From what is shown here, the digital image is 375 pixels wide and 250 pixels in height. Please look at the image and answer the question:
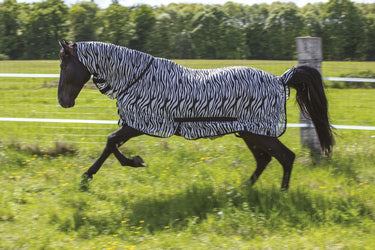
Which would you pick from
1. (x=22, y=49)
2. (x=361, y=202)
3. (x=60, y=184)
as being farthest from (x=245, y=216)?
(x=22, y=49)

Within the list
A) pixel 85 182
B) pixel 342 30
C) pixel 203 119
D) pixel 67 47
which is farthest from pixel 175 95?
pixel 342 30

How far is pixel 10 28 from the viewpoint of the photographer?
22.2m

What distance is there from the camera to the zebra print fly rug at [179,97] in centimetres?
488

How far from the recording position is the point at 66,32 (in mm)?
19797

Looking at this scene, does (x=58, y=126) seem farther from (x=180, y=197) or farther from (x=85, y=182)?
(x=180, y=197)

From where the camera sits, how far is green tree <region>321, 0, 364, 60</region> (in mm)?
24125

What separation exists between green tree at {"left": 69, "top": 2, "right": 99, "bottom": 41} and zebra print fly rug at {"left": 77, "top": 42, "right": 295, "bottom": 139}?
13.1m

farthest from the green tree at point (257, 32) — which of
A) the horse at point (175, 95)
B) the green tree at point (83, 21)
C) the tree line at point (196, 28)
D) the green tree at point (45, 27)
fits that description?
the horse at point (175, 95)

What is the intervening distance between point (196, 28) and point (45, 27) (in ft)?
22.0

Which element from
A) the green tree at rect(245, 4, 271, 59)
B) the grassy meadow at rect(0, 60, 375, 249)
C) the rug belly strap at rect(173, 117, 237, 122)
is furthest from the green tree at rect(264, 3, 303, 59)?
the rug belly strap at rect(173, 117, 237, 122)

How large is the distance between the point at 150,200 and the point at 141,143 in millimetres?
2120

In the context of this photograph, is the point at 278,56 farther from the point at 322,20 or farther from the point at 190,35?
the point at 322,20

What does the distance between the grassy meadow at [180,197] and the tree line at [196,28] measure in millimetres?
7107

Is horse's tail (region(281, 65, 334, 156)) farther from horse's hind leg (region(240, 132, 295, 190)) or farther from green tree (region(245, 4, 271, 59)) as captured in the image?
green tree (region(245, 4, 271, 59))
